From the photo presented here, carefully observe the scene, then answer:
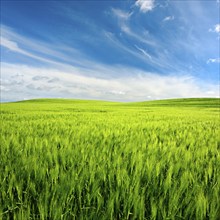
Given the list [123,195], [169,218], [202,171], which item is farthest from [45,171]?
[202,171]

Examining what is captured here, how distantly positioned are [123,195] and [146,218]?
0.21 metres

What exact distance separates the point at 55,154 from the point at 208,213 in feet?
5.26

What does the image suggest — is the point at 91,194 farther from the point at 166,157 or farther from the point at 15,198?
the point at 166,157

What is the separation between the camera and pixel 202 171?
1971mm

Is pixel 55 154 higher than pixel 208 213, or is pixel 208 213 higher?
pixel 55 154

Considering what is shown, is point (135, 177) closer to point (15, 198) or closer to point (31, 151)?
point (15, 198)

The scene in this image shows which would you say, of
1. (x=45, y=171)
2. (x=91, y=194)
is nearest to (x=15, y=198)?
(x=45, y=171)

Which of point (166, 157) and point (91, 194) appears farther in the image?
point (166, 157)

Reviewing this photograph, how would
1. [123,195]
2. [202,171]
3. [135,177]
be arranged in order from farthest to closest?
[202,171] < [135,177] < [123,195]

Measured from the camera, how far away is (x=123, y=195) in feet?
4.61

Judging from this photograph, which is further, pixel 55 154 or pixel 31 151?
pixel 31 151

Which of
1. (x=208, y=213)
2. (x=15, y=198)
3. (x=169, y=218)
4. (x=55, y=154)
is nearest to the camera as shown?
(x=169, y=218)

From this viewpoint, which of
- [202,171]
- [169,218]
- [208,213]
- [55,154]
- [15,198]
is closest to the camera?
[169,218]

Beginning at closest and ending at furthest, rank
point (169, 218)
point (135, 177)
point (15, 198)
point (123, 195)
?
point (169, 218) < point (123, 195) < point (15, 198) < point (135, 177)
